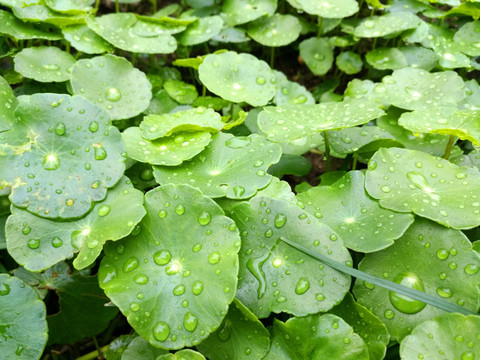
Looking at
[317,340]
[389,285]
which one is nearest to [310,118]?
[389,285]

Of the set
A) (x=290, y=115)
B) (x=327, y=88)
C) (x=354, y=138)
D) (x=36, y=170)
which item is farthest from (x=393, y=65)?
(x=36, y=170)

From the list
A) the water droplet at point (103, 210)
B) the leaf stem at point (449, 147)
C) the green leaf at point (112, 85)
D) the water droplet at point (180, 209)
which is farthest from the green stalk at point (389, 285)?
the green leaf at point (112, 85)

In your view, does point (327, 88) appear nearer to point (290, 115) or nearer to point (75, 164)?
point (290, 115)

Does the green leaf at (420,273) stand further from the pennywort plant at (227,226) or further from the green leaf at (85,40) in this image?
the green leaf at (85,40)

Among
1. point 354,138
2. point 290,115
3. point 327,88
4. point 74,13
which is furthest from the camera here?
point 327,88

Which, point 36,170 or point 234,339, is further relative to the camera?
point 36,170
